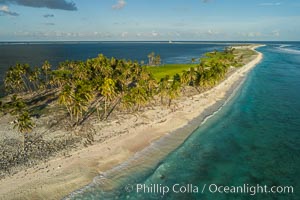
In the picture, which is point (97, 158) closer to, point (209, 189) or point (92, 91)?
point (209, 189)

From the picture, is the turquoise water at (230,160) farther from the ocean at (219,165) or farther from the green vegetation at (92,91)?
the green vegetation at (92,91)

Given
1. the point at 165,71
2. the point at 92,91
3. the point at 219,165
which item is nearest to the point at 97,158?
the point at 219,165

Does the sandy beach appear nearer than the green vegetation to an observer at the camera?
Yes

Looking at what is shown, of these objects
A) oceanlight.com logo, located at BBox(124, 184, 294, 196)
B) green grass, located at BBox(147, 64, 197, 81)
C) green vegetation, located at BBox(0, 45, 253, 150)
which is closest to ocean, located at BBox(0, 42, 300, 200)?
oceanlight.com logo, located at BBox(124, 184, 294, 196)

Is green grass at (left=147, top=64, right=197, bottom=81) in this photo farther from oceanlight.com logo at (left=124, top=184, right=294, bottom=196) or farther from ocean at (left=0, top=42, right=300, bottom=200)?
oceanlight.com logo at (left=124, top=184, right=294, bottom=196)

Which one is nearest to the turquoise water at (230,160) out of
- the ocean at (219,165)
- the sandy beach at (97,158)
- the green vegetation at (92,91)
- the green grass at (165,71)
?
the ocean at (219,165)
